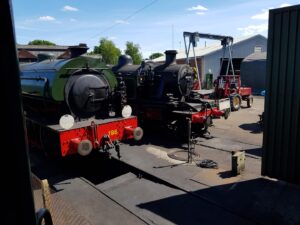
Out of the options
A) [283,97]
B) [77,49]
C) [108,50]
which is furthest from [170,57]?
[108,50]

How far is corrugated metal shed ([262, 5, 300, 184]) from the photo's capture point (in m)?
5.28

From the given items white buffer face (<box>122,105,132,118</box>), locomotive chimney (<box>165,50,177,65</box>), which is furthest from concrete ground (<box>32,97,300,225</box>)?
locomotive chimney (<box>165,50,177,65</box>)

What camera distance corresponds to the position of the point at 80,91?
672 centimetres

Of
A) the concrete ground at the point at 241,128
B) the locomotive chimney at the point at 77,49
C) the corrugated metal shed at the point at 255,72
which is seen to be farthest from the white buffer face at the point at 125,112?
the corrugated metal shed at the point at 255,72

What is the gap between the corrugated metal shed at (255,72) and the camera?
79.2 ft

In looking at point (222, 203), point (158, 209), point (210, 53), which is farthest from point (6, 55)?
point (210, 53)

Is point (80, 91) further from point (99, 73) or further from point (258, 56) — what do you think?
point (258, 56)

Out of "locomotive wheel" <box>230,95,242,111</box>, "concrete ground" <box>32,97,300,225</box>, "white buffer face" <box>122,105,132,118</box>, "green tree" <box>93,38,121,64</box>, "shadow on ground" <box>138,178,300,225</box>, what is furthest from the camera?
"green tree" <box>93,38,121,64</box>

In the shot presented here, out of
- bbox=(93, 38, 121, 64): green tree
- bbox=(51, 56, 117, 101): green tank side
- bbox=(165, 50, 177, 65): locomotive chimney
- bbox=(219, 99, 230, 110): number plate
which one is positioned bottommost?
bbox=(219, 99, 230, 110): number plate

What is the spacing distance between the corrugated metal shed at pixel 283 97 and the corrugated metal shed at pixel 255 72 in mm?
19669

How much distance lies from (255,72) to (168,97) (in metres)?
17.6

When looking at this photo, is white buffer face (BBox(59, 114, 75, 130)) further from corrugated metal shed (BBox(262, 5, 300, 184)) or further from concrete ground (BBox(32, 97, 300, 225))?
corrugated metal shed (BBox(262, 5, 300, 184))

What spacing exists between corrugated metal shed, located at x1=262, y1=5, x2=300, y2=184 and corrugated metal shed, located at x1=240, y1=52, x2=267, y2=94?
64.5 ft

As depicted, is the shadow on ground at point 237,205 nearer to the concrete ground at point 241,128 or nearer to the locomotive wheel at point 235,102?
the concrete ground at point 241,128
